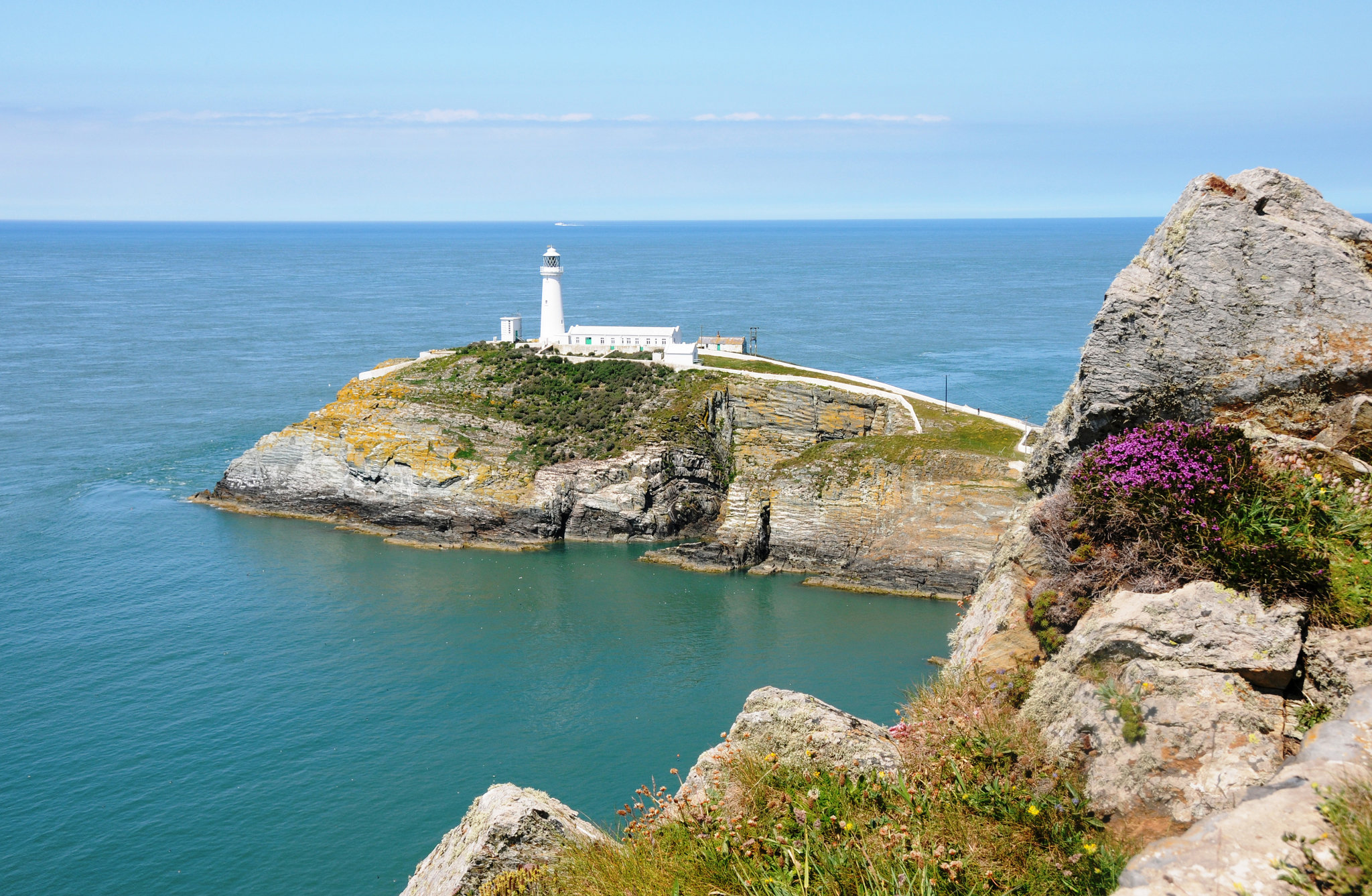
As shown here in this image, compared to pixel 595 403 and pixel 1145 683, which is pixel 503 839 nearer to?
pixel 1145 683

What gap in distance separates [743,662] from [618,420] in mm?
21668

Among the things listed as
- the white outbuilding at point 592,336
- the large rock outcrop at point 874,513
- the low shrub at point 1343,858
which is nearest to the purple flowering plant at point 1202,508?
the low shrub at point 1343,858

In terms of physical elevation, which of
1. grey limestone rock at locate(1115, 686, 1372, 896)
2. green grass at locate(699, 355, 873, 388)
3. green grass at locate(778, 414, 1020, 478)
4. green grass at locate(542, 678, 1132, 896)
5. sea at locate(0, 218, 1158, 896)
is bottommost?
sea at locate(0, 218, 1158, 896)

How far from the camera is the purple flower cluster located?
7.29m

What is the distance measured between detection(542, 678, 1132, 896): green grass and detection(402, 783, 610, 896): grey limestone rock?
1.10 ft

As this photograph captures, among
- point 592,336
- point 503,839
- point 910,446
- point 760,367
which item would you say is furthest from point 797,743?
point 592,336

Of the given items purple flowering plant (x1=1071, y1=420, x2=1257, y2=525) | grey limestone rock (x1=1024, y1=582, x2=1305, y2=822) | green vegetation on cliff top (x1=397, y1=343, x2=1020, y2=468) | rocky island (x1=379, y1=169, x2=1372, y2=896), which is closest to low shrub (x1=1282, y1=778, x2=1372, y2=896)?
rocky island (x1=379, y1=169, x2=1372, y2=896)

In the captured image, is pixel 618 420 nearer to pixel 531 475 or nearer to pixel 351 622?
pixel 531 475

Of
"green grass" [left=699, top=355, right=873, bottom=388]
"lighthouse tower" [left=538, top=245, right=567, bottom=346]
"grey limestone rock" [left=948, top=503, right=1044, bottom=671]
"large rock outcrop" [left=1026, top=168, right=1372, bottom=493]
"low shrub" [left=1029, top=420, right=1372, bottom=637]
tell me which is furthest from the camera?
"lighthouse tower" [left=538, top=245, right=567, bottom=346]

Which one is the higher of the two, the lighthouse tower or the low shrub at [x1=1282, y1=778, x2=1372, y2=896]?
the lighthouse tower

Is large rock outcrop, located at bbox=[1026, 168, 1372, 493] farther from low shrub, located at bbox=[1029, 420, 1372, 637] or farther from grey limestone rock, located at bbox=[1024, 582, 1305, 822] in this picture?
grey limestone rock, located at bbox=[1024, 582, 1305, 822]

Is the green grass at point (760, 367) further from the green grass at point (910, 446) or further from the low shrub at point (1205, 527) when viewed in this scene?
the low shrub at point (1205, 527)

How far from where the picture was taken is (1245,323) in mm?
8383

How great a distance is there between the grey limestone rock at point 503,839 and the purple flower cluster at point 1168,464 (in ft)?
16.3
